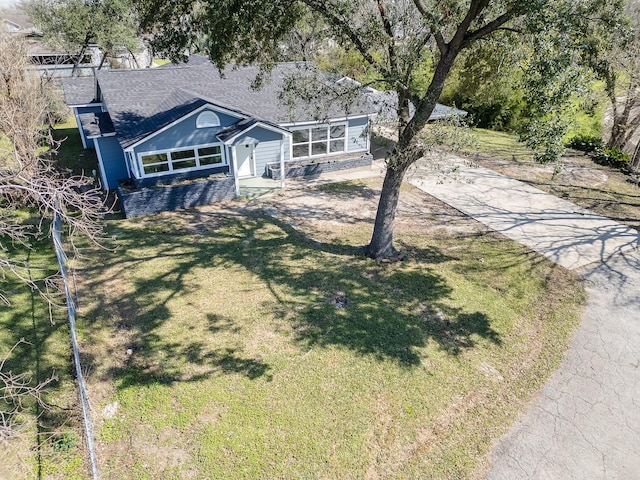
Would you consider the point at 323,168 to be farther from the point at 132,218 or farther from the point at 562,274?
the point at 562,274

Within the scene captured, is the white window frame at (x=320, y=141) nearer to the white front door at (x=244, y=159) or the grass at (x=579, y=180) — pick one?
the white front door at (x=244, y=159)

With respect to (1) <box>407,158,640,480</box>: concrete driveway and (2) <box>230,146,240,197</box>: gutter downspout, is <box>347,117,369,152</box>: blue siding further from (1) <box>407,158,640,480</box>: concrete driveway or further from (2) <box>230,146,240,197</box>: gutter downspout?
(1) <box>407,158,640,480</box>: concrete driveway

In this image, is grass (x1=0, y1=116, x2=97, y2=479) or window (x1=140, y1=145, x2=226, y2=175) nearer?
grass (x1=0, y1=116, x2=97, y2=479)

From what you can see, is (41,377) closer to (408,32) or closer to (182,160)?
(182,160)

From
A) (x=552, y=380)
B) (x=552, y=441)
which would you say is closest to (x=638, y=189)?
(x=552, y=380)

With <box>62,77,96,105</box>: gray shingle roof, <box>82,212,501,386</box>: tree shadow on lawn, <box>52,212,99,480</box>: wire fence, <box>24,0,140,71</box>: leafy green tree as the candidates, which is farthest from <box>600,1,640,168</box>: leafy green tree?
<box>24,0,140,71</box>: leafy green tree

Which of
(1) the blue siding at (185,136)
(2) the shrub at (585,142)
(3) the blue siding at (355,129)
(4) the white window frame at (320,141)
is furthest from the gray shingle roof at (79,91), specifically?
(2) the shrub at (585,142)

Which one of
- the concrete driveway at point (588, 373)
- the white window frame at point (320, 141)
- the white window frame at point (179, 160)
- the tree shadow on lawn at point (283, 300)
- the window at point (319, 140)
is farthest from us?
the window at point (319, 140)
